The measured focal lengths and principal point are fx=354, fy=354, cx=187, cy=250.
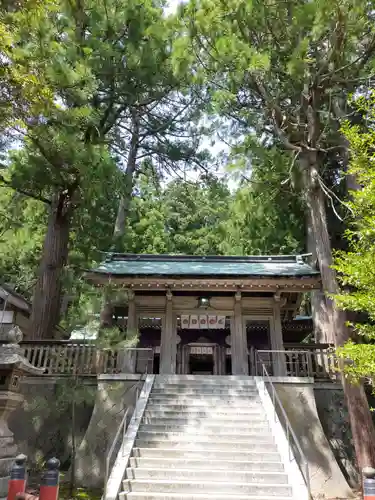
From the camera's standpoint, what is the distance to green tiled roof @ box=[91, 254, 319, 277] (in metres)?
10.3

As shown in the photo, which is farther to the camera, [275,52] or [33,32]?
[275,52]

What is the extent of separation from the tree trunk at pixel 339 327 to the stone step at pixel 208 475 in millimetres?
2365

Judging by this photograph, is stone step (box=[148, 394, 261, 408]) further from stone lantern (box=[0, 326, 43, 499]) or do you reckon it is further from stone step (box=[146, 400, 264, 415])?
stone lantern (box=[0, 326, 43, 499])

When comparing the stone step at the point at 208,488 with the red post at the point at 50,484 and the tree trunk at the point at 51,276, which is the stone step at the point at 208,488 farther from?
the tree trunk at the point at 51,276

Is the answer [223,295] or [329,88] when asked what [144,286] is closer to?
[223,295]

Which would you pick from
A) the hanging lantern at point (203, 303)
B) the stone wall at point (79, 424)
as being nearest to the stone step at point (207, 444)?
the stone wall at point (79, 424)

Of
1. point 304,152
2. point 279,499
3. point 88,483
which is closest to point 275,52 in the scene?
point 304,152

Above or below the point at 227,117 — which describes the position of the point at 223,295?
below

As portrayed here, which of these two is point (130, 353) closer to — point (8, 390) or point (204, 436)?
point (204, 436)

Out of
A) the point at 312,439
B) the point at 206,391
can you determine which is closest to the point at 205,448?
the point at 206,391

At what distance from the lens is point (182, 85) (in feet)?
40.7

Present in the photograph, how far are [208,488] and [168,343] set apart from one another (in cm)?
549

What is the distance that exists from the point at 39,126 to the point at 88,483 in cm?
729

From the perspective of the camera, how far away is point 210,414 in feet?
24.5
